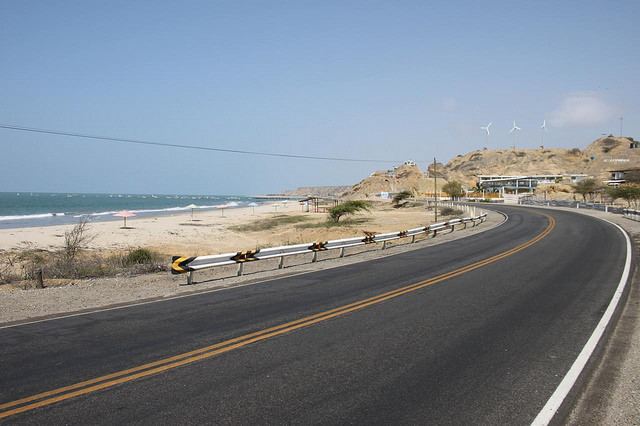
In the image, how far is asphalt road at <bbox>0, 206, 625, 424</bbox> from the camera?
5.32m

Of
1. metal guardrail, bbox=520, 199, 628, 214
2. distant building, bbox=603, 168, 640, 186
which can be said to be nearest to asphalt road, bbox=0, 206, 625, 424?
metal guardrail, bbox=520, 199, 628, 214

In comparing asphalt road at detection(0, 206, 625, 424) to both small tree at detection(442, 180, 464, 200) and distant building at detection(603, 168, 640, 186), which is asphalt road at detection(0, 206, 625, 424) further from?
distant building at detection(603, 168, 640, 186)

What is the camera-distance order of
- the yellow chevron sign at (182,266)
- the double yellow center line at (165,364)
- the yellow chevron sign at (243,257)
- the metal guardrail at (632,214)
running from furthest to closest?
the metal guardrail at (632,214), the yellow chevron sign at (243,257), the yellow chevron sign at (182,266), the double yellow center line at (165,364)

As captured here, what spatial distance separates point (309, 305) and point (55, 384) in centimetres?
560

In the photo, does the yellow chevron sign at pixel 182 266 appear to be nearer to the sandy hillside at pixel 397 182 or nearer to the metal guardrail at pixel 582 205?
the metal guardrail at pixel 582 205

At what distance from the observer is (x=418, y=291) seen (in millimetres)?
12352

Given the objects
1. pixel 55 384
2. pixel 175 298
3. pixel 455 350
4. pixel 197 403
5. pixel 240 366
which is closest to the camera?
pixel 197 403

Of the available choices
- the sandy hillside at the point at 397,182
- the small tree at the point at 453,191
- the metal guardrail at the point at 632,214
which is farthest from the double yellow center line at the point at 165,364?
the sandy hillside at the point at 397,182

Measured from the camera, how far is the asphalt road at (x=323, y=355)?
5324 mm

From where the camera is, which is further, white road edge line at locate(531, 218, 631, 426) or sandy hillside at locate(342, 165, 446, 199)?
sandy hillside at locate(342, 165, 446, 199)

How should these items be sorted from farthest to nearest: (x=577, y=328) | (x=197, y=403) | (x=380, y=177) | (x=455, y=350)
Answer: (x=380, y=177), (x=577, y=328), (x=455, y=350), (x=197, y=403)

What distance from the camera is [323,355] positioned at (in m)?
7.17

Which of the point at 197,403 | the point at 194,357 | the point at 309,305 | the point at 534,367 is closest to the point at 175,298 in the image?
the point at 309,305

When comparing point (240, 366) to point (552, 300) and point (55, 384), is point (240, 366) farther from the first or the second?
point (552, 300)
